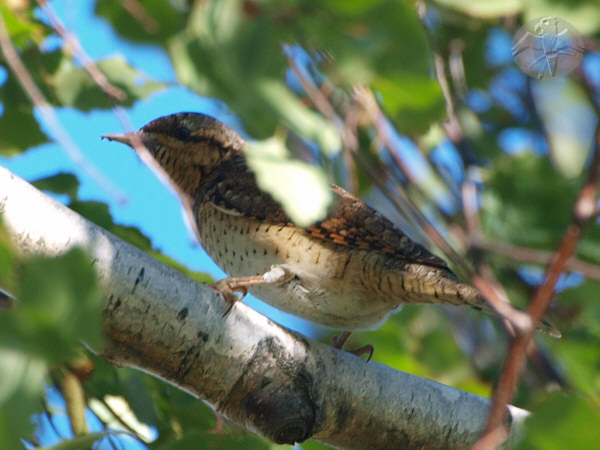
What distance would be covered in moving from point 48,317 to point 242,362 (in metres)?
1.01

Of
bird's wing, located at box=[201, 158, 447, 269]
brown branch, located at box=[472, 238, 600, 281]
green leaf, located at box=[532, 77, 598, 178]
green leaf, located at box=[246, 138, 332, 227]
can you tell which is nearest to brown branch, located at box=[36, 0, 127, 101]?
bird's wing, located at box=[201, 158, 447, 269]

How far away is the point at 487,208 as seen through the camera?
11.6ft

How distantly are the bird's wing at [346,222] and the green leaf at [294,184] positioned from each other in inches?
35.9

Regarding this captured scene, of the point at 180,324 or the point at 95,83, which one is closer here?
the point at 180,324

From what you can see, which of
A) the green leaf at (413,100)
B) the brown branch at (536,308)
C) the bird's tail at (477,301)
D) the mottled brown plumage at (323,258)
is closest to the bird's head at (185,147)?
the mottled brown plumage at (323,258)

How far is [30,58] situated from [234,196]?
827 millimetres

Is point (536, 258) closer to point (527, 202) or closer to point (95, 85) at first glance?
point (527, 202)

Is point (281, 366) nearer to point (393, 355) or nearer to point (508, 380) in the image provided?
Result: point (508, 380)

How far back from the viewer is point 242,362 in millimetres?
1881

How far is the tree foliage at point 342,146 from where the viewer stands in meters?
0.98

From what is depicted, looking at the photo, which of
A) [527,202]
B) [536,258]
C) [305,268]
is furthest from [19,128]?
[527,202]

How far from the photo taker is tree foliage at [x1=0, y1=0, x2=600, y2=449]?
98 cm

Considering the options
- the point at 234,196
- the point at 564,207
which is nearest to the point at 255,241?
the point at 234,196

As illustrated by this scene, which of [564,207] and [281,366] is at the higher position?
[564,207]
